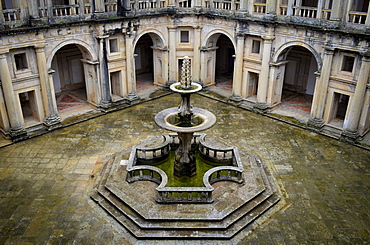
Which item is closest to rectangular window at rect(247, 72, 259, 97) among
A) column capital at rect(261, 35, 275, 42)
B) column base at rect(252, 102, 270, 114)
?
column base at rect(252, 102, 270, 114)

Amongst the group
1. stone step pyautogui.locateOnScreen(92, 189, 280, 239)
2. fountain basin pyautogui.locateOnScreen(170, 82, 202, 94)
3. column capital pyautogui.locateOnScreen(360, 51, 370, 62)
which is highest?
column capital pyautogui.locateOnScreen(360, 51, 370, 62)

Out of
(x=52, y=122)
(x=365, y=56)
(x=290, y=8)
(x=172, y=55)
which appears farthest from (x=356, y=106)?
(x=52, y=122)

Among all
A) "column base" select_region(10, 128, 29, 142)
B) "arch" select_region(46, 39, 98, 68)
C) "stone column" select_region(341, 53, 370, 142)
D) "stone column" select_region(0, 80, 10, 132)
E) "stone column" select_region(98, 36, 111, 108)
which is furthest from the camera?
"stone column" select_region(98, 36, 111, 108)

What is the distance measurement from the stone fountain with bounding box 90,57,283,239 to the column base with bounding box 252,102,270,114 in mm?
7954

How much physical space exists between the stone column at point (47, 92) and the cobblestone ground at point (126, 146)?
1119 millimetres

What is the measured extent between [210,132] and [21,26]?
606 inches

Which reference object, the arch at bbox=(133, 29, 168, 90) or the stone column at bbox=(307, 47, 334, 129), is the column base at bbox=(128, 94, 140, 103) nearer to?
the arch at bbox=(133, 29, 168, 90)

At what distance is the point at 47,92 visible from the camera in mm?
25938

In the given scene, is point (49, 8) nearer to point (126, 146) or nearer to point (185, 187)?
point (126, 146)

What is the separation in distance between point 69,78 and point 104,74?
23.5ft

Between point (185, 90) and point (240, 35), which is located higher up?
point (240, 35)

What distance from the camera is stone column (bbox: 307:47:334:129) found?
2502 cm

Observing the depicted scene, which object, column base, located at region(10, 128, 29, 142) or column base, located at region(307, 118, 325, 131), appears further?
column base, located at region(307, 118, 325, 131)

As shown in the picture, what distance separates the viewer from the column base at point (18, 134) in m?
24.5
